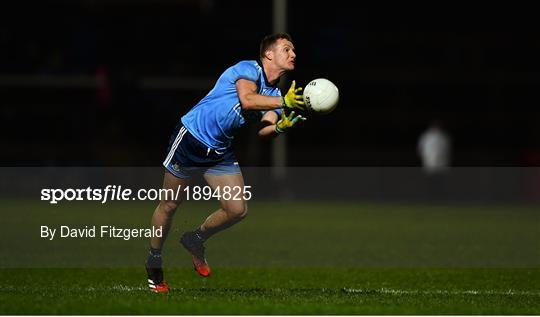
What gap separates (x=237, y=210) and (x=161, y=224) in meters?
0.70

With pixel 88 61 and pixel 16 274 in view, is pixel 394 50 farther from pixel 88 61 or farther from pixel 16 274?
pixel 16 274

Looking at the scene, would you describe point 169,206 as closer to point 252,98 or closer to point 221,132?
point 221,132

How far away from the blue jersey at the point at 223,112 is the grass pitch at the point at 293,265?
1.40 metres

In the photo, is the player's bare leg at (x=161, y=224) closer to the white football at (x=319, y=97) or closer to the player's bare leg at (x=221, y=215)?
the player's bare leg at (x=221, y=215)

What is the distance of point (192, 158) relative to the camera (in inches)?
423

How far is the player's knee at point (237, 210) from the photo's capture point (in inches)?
430

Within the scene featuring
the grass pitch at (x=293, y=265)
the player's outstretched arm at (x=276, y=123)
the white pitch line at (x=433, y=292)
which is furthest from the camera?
the white pitch line at (x=433, y=292)

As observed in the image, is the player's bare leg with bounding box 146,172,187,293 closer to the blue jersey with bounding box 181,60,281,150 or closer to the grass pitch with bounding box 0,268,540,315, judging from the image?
the grass pitch with bounding box 0,268,540,315

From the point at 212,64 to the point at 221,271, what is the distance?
22340mm

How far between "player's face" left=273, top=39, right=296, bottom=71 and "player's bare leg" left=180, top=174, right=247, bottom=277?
1.10m

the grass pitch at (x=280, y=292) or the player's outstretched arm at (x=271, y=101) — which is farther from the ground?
the player's outstretched arm at (x=271, y=101)

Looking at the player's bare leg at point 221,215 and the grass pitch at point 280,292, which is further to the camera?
the player's bare leg at point 221,215

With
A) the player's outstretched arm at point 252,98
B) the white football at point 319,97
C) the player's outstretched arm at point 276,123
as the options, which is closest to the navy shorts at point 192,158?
the player's outstretched arm at point 276,123

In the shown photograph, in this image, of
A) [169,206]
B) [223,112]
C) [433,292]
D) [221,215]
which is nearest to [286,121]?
[223,112]
